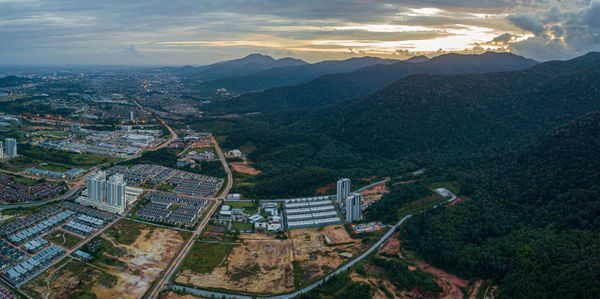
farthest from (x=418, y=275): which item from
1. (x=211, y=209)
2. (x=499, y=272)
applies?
(x=211, y=209)

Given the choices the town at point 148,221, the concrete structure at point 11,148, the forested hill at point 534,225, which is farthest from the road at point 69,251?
the concrete structure at point 11,148

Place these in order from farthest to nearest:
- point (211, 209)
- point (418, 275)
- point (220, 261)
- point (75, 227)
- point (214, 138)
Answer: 1. point (214, 138)
2. point (211, 209)
3. point (75, 227)
4. point (220, 261)
5. point (418, 275)

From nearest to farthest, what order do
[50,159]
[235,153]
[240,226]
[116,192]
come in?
1. [240,226]
2. [116,192]
3. [50,159]
4. [235,153]

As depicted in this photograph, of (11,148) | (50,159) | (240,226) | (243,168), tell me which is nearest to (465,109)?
(243,168)

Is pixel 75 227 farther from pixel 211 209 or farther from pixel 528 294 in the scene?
pixel 528 294

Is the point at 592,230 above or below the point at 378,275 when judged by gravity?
above

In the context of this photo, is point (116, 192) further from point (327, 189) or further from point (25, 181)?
point (327, 189)
